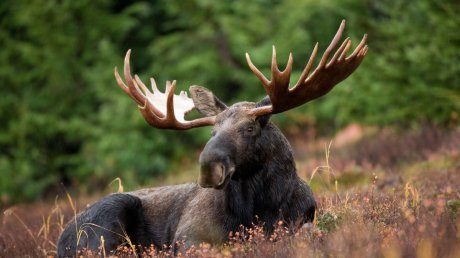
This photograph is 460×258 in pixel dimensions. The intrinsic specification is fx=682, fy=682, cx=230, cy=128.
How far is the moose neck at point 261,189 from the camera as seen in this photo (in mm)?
5691

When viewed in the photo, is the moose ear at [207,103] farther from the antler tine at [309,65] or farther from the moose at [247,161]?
the antler tine at [309,65]

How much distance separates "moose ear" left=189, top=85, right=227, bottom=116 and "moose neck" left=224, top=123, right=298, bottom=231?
64cm

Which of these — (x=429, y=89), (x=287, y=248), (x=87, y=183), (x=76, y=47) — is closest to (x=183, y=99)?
(x=287, y=248)

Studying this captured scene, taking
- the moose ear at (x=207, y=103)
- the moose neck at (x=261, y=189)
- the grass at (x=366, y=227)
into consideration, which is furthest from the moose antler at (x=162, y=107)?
the grass at (x=366, y=227)

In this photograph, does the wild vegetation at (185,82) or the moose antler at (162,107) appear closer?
the moose antler at (162,107)

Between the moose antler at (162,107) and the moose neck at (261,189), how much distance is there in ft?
1.95

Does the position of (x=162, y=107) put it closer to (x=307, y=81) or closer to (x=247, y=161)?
(x=247, y=161)

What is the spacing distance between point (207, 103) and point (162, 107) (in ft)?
2.21

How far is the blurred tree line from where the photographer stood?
64.7 ft

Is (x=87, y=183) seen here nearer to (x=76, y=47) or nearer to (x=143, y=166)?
(x=143, y=166)

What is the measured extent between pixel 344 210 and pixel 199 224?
1.30m

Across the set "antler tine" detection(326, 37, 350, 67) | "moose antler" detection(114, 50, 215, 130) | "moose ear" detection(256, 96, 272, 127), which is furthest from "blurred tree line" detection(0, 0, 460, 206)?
"antler tine" detection(326, 37, 350, 67)

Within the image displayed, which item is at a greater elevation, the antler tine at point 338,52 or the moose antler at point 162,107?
the antler tine at point 338,52

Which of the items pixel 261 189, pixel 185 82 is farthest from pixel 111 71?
pixel 261 189
